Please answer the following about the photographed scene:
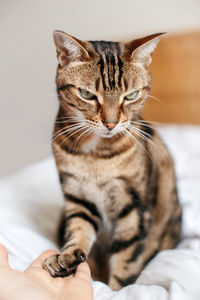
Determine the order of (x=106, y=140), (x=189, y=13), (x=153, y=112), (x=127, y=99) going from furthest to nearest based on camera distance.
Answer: (x=153, y=112) < (x=189, y=13) < (x=106, y=140) < (x=127, y=99)

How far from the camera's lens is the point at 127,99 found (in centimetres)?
77

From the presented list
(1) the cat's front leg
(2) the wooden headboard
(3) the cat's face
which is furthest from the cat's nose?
(2) the wooden headboard

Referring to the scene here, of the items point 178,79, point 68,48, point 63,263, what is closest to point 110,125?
point 68,48

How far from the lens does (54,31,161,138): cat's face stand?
73 cm

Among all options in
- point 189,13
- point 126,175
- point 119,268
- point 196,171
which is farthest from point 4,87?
point 189,13

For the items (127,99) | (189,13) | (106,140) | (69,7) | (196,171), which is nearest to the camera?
(69,7)

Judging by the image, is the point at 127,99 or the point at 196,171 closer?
the point at 127,99

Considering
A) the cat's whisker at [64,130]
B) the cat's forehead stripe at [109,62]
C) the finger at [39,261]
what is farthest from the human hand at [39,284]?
the cat's forehead stripe at [109,62]

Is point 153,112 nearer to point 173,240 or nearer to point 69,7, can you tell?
point 173,240

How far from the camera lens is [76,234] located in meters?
0.86

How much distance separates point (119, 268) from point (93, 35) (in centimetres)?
62

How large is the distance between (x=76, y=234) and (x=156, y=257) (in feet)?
0.72

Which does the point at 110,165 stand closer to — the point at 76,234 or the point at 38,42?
the point at 76,234

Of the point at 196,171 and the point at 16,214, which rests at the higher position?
the point at 16,214
